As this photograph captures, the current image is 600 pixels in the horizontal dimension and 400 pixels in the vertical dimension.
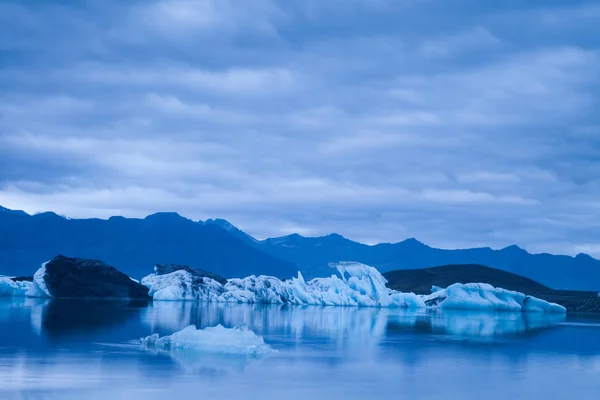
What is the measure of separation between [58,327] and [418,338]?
1454 centimetres

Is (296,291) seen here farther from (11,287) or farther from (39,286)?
(11,287)

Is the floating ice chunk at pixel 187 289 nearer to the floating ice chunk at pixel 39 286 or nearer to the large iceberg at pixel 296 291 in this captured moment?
the large iceberg at pixel 296 291

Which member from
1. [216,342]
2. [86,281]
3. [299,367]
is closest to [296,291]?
[86,281]

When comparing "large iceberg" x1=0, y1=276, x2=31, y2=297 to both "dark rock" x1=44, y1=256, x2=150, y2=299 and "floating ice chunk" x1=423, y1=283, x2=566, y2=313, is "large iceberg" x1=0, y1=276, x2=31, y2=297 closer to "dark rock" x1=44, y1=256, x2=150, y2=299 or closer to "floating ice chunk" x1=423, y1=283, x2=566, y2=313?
"dark rock" x1=44, y1=256, x2=150, y2=299

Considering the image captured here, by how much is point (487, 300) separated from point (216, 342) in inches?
2011

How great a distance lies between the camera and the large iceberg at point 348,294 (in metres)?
70.2

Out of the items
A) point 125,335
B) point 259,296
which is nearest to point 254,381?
point 125,335

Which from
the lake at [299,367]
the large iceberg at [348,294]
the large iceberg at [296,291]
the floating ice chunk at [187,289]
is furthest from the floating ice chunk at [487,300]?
the lake at [299,367]

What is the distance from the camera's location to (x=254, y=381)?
17781 mm

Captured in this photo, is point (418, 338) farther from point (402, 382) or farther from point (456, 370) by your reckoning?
point (402, 382)

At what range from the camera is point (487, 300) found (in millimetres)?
70250

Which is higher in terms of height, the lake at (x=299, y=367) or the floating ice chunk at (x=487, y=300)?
the floating ice chunk at (x=487, y=300)

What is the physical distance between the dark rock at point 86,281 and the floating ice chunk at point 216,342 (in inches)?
1912

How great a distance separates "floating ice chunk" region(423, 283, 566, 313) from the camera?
69.6 metres
